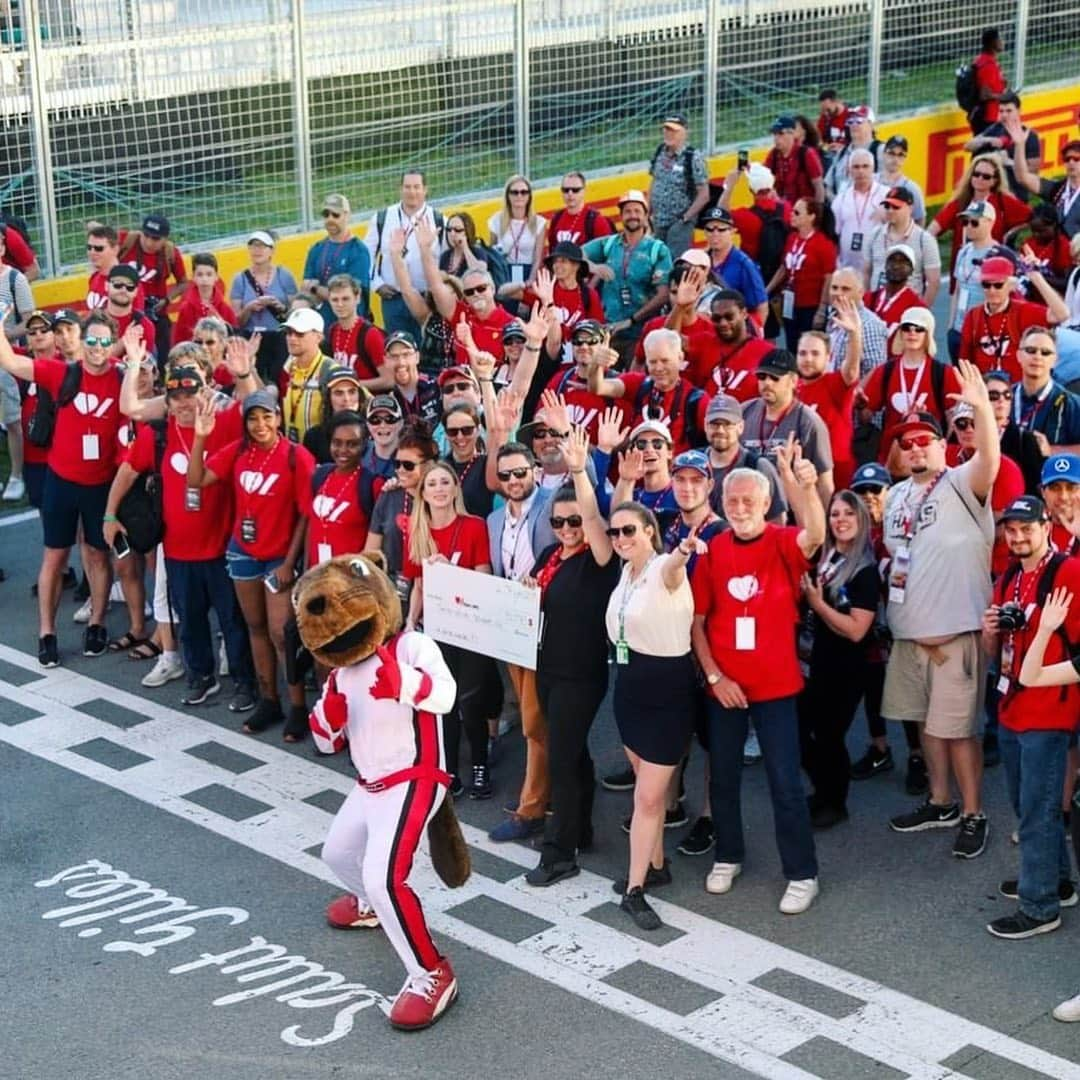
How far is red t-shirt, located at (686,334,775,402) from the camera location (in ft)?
35.2

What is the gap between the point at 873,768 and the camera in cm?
945

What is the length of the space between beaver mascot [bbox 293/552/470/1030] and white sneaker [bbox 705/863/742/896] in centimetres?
137

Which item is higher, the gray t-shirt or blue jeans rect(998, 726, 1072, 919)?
the gray t-shirt

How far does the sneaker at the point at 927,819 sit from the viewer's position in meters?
8.80

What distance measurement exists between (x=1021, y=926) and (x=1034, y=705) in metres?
0.91

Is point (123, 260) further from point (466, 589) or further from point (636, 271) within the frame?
point (466, 589)

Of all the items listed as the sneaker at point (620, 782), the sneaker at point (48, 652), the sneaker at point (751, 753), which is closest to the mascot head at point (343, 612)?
the sneaker at point (620, 782)

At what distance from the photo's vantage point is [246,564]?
10.1m

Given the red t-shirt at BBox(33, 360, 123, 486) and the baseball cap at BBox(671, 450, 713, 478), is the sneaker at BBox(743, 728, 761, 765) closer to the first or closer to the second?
the baseball cap at BBox(671, 450, 713, 478)

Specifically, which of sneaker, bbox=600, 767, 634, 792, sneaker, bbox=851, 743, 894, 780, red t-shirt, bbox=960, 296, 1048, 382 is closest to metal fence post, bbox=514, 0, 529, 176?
red t-shirt, bbox=960, 296, 1048, 382

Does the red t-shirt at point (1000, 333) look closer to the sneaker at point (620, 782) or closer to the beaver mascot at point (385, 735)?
the sneaker at point (620, 782)

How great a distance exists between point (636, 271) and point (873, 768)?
515 centimetres

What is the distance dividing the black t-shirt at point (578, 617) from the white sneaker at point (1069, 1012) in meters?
2.35

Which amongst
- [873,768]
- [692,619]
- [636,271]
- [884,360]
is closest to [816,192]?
[636,271]
